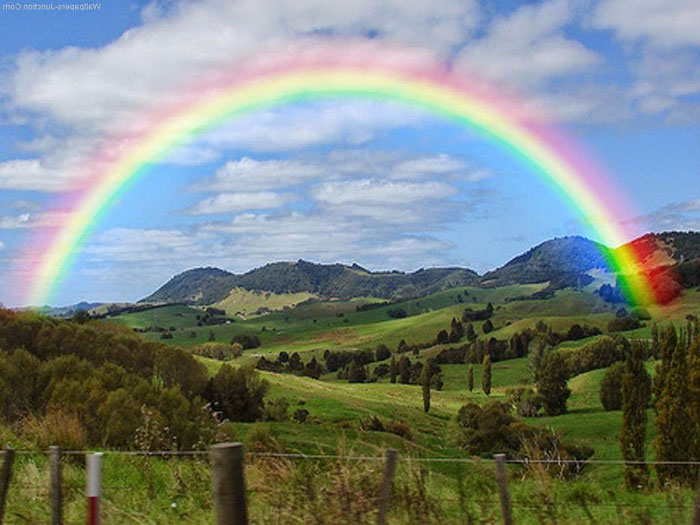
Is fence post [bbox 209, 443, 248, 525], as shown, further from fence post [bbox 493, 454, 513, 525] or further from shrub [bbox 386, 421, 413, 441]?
shrub [bbox 386, 421, 413, 441]

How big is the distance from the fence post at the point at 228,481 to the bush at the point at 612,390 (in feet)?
398

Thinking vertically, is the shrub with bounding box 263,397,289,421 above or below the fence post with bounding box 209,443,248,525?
below

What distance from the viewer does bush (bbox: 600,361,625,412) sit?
121 m

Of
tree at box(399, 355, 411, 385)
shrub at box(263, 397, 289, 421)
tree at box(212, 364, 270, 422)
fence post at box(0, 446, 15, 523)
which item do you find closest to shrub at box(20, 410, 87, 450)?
fence post at box(0, 446, 15, 523)

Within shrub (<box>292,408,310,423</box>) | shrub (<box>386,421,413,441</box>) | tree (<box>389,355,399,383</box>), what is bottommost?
shrub (<box>386,421,413,441</box>)

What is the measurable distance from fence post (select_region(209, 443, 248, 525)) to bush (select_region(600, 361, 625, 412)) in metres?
121

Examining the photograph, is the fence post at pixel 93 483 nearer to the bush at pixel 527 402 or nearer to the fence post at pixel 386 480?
the fence post at pixel 386 480

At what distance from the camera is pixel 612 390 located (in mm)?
121500

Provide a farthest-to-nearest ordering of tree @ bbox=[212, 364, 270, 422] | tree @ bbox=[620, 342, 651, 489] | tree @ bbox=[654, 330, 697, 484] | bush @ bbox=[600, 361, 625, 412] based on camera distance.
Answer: bush @ bbox=[600, 361, 625, 412] < tree @ bbox=[212, 364, 270, 422] < tree @ bbox=[620, 342, 651, 489] < tree @ bbox=[654, 330, 697, 484]

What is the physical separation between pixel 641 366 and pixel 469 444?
64.5 feet

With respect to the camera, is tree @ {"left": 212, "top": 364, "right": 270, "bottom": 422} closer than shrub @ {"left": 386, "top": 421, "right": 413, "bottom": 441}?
No

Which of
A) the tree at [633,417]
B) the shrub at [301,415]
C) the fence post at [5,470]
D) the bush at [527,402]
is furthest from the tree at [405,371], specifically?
the fence post at [5,470]

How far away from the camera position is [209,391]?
78.9 meters

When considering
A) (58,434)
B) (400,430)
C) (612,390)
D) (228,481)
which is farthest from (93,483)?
(612,390)
